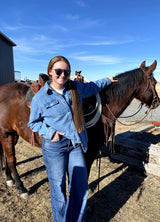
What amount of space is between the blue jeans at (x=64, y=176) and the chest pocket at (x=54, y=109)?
29 centimetres

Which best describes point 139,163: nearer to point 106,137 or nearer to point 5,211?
point 106,137

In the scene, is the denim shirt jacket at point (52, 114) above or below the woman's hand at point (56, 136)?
above

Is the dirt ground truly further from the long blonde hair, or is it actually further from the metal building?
the metal building

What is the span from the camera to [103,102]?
2.45m

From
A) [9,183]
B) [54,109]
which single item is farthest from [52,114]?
[9,183]

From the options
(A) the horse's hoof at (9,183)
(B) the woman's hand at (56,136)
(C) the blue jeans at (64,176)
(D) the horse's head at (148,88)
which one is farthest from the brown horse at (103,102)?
(B) the woman's hand at (56,136)

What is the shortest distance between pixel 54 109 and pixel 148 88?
191cm

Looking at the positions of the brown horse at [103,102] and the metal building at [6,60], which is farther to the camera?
the metal building at [6,60]

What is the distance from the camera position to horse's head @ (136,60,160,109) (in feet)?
8.38

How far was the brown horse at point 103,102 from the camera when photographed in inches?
95.4

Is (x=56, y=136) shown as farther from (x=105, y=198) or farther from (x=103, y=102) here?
(x=105, y=198)

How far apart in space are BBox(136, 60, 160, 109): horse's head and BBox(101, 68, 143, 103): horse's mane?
10cm

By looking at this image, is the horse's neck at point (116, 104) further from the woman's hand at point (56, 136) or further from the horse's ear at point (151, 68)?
the woman's hand at point (56, 136)

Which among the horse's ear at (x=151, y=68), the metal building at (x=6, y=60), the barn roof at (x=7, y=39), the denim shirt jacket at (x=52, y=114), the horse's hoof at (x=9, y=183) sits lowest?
the horse's hoof at (x=9, y=183)
